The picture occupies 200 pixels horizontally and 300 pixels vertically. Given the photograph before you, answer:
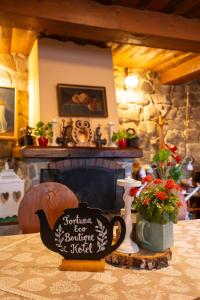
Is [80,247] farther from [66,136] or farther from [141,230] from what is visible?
[66,136]

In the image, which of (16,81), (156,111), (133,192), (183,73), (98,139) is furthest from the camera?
(156,111)

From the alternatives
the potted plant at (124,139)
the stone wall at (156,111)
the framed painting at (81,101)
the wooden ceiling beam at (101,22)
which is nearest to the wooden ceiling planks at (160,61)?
the stone wall at (156,111)

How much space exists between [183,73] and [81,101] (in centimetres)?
138

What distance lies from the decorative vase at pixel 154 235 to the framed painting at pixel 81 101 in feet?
7.14

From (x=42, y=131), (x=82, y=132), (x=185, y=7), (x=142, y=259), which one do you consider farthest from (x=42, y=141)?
(x=142, y=259)

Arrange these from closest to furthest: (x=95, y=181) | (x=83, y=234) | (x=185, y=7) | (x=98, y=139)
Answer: (x=83, y=234), (x=185, y=7), (x=98, y=139), (x=95, y=181)

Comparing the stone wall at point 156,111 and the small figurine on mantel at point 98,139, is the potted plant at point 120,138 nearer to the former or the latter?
the small figurine on mantel at point 98,139

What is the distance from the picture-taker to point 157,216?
1.13 meters

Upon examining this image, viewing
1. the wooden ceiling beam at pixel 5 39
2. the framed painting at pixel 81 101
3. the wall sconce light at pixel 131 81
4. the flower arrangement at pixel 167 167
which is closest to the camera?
the wooden ceiling beam at pixel 5 39

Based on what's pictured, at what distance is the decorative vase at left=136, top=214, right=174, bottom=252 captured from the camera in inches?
44.8

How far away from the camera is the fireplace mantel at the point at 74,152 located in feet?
9.34

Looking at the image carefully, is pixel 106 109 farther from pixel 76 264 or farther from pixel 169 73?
pixel 76 264

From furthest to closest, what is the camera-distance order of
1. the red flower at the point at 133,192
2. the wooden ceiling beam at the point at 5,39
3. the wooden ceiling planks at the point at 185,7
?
the wooden ceiling beam at the point at 5,39 → the wooden ceiling planks at the point at 185,7 → the red flower at the point at 133,192

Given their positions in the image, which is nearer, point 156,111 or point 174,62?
point 174,62
